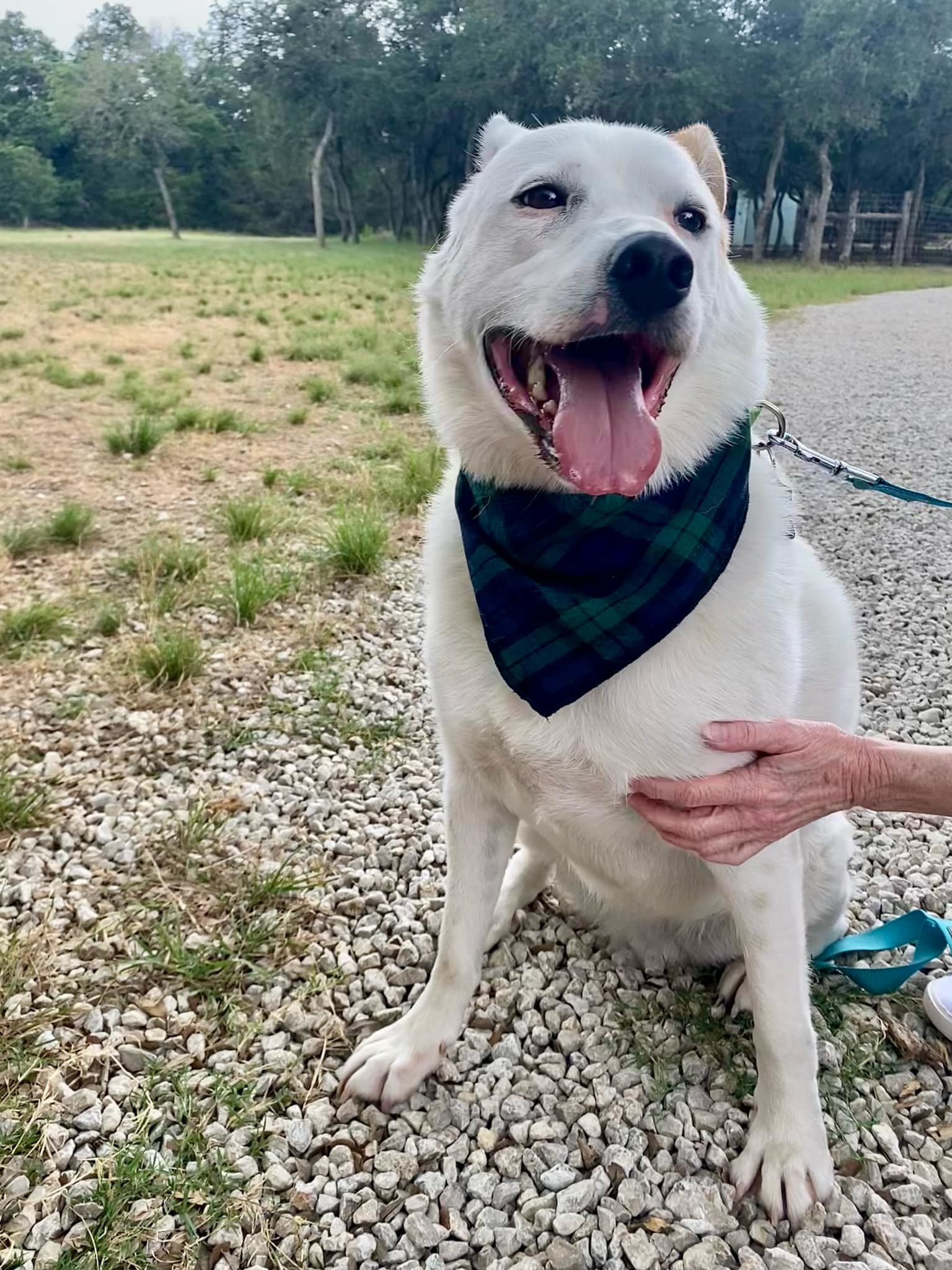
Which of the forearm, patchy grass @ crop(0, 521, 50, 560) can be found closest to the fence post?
patchy grass @ crop(0, 521, 50, 560)

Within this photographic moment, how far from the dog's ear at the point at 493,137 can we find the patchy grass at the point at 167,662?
Result: 1965 mm

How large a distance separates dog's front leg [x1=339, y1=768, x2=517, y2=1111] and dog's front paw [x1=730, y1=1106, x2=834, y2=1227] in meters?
0.60

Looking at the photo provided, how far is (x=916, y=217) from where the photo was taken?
99.8 feet

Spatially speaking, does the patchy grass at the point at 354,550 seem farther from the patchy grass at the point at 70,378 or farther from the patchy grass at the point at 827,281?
the patchy grass at the point at 827,281

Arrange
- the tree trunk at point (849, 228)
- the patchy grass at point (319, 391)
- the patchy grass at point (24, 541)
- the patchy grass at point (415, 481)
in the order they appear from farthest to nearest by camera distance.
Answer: the tree trunk at point (849, 228), the patchy grass at point (319, 391), the patchy grass at point (415, 481), the patchy grass at point (24, 541)

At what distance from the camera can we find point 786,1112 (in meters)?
1.57

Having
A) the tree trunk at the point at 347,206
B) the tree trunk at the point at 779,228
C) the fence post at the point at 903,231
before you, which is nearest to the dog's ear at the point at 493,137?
the fence post at the point at 903,231

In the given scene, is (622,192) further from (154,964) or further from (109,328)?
(109,328)

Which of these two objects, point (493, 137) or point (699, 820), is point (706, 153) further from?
point (699, 820)

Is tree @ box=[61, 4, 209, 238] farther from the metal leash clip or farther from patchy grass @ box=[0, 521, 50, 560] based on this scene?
the metal leash clip

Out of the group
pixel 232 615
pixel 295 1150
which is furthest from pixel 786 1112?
pixel 232 615

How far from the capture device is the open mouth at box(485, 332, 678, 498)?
1389mm

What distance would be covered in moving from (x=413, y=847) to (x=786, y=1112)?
115 cm

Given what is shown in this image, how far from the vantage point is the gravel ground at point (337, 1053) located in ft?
4.87
